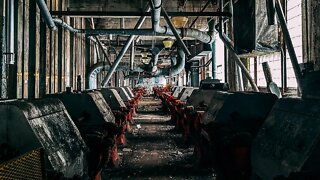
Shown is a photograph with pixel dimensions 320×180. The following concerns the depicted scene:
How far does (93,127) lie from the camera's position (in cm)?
470

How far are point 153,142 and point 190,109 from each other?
1.56m

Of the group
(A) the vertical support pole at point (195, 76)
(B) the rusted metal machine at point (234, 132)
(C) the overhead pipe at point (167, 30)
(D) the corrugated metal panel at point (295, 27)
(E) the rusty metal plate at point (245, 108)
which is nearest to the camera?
(B) the rusted metal machine at point (234, 132)

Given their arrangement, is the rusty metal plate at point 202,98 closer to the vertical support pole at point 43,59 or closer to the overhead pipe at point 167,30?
the overhead pipe at point 167,30

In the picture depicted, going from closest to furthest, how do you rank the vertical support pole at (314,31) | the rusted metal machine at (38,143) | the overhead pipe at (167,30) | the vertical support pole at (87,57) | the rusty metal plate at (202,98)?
the rusted metal machine at (38,143) → the vertical support pole at (314,31) → the rusty metal plate at (202,98) → the overhead pipe at (167,30) → the vertical support pole at (87,57)

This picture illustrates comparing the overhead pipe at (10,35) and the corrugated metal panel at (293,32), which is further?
the corrugated metal panel at (293,32)

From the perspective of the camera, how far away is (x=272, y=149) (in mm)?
3070

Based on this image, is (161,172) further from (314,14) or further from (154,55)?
(154,55)

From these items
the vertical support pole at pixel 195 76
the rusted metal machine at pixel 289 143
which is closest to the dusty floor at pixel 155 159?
the rusted metal machine at pixel 289 143

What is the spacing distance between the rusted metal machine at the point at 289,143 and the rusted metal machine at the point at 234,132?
16 cm

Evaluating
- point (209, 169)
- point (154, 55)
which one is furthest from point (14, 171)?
point (154, 55)

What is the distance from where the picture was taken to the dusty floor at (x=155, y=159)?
4.92m

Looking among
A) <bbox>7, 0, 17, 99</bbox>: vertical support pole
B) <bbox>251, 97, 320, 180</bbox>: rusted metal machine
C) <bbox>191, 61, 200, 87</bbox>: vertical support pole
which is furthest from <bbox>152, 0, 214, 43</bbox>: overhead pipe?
<bbox>191, 61, 200, 87</bbox>: vertical support pole

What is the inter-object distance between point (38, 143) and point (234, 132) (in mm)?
2168

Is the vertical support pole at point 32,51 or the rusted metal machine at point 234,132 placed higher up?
the vertical support pole at point 32,51
